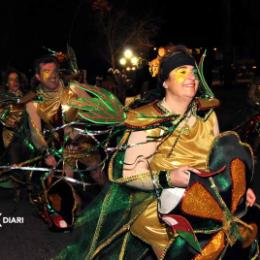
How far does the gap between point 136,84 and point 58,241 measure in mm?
7129

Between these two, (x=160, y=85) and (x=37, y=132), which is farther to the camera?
(x=37, y=132)

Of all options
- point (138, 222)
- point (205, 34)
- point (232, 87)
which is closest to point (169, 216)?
point (138, 222)

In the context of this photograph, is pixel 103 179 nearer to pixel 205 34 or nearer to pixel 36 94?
pixel 36 94

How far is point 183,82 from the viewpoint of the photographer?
123 inches

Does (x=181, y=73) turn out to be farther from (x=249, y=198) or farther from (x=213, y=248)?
(x=213, y=248)

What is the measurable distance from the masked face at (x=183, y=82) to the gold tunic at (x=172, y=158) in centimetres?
20

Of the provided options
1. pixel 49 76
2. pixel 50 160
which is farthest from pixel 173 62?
pixel 49 76

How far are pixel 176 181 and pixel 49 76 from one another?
286 centimetres

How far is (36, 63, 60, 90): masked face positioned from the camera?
543 centimetres

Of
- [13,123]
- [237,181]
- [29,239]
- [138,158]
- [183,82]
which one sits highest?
[183,82]

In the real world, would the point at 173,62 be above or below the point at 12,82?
above

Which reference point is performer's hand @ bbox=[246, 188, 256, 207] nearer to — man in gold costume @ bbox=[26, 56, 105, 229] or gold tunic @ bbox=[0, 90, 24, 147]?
man in gold costume @ bbox=[26, 56, 105, 229]

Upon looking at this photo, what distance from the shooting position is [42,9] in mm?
38469

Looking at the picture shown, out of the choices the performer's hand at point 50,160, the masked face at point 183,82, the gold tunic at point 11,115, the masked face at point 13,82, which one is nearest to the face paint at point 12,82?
the masked face at point 13,82
